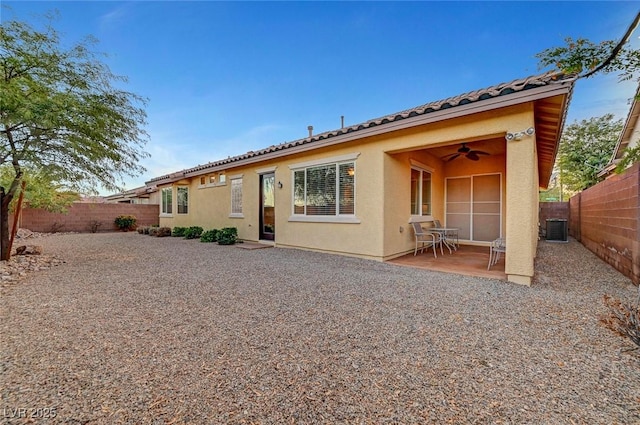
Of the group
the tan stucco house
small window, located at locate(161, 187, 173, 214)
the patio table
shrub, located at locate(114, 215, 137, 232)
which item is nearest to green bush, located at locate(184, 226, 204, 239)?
the tan stucco house

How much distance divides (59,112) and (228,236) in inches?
249

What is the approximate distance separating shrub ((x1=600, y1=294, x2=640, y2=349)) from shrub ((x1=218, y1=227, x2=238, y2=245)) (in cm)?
1017

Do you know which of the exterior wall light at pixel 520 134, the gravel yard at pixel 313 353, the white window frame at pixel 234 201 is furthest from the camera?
the white window frame at pixel 234 201

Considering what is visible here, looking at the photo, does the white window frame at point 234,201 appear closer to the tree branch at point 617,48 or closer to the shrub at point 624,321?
the tree branch at point 617,48

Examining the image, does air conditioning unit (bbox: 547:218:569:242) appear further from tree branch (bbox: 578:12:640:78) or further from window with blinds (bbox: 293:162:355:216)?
tree branch (bbox: 578:12:640:78)

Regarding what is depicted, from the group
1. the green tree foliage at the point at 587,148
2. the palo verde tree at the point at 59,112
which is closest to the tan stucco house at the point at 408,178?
the palo verde tree at the point at 59,112

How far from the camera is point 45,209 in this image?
1494 cm

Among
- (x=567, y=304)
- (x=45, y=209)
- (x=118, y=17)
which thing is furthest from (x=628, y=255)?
(x=45, y=209)

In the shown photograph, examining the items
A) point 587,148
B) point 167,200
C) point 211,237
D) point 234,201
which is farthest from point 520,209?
point 587,148

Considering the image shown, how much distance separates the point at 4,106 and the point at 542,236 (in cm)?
1956

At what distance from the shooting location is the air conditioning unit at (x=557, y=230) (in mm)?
12241

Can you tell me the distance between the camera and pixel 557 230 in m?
12.4

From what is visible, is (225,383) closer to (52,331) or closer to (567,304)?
(52,331)

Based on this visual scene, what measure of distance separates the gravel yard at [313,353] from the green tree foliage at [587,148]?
71.0 feet
